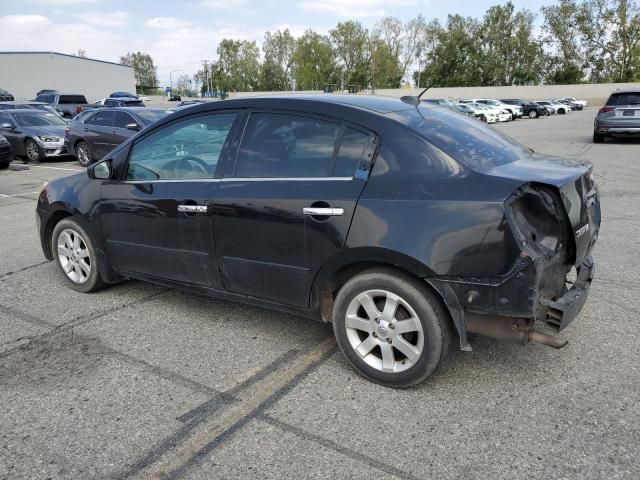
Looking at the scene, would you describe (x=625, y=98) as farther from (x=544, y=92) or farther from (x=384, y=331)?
(x=544, y=92)

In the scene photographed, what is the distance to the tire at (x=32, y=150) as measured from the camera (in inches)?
625

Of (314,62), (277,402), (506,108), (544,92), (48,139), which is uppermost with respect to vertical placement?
(314,62)

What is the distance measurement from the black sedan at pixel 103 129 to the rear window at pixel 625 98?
45.3 feet

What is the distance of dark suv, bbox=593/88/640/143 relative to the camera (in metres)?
17.0

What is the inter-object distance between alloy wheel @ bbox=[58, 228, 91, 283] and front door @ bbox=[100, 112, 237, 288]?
1.39ft

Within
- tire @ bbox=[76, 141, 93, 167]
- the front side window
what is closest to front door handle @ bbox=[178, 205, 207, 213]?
the front side window

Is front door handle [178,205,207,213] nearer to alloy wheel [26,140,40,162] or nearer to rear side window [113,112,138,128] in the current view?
rear side window [113,112,138,128]

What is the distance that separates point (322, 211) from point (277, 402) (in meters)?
1.12

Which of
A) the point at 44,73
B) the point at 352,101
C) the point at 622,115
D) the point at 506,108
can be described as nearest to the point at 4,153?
the point at 352,101

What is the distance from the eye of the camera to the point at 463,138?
337cm

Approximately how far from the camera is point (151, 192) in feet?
13.4

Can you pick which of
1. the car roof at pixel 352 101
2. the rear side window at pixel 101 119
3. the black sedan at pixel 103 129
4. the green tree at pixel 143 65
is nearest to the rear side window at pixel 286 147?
the car roof at pixel 352 101

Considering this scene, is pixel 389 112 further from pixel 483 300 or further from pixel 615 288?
pixel 615 288

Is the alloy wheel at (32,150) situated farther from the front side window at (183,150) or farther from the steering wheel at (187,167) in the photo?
the steering wheel at (187,167)
